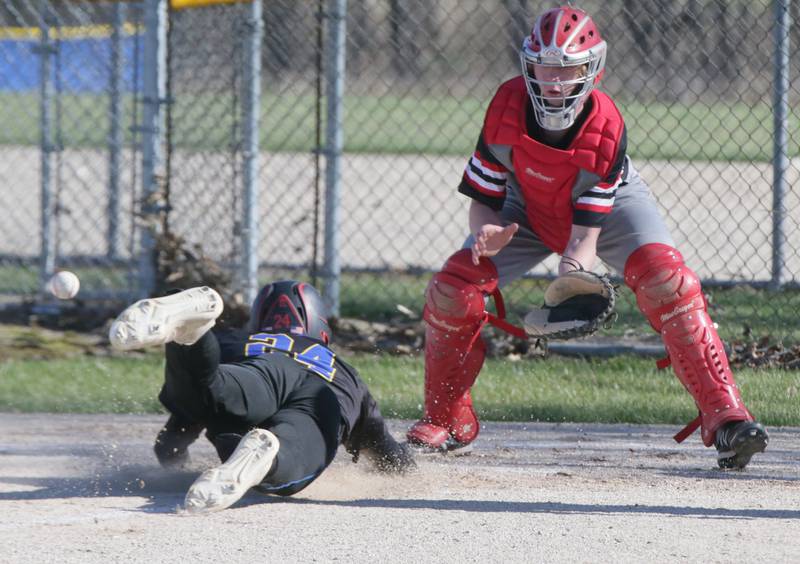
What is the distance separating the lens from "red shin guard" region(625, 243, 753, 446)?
4.28m

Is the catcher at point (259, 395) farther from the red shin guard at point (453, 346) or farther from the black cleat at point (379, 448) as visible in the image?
the red shin guard at point (453, 346)

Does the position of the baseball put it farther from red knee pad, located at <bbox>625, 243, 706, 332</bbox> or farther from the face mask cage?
red knee pad, located at <bbox>625, 243, 706, 332</bbox>

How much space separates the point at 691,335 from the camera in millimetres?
4301

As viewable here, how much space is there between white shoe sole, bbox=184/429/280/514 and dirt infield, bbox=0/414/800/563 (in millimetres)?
107

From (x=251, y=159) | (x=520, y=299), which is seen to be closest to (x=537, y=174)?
(x=251, y=159)

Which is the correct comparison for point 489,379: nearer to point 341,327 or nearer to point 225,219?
point 341,327

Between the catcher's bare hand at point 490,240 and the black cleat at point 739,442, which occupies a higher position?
the catcher's bare hand at point 490,240

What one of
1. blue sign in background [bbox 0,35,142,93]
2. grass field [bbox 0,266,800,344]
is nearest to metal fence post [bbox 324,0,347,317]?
grass field [bbox 0,266,800,344]

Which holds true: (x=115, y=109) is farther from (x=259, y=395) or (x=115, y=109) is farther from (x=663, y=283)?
(x=663, y=283)

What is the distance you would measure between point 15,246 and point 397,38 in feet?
38.9

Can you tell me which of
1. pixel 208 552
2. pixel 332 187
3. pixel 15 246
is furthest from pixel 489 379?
pixel 15 246

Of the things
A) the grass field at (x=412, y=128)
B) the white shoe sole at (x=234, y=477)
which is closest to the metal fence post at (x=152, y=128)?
the white shoe sole at (x=234, y=477)

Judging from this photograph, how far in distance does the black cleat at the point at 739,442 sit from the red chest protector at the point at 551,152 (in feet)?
3.19

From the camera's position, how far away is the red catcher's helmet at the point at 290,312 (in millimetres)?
4551
